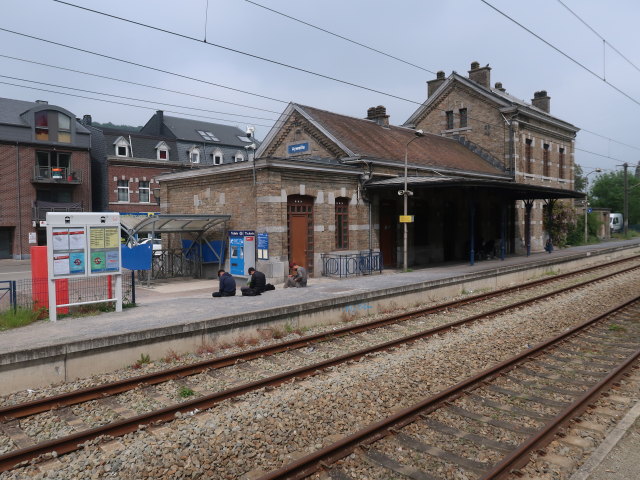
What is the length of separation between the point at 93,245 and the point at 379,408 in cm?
780

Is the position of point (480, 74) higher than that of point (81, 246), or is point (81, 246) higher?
point (480, 74)

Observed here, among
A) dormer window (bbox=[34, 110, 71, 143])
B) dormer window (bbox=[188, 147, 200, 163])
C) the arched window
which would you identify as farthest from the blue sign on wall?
dormer window (bbox=[188, 147, 200, 163])

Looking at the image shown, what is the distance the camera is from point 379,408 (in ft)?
22.9

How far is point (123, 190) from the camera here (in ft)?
132

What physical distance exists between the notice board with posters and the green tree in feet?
212

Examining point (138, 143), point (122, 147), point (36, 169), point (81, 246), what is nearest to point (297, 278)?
point (81, 246)

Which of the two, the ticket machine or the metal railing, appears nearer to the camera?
the ticket machine

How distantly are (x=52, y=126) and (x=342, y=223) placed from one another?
1016 inches

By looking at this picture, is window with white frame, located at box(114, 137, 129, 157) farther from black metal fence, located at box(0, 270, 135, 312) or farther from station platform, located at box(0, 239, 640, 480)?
black metal fence, located at box(0, 270, 135, 312)

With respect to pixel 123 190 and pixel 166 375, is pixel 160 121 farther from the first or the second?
pixel 166 375

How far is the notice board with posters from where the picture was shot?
35.8 ft

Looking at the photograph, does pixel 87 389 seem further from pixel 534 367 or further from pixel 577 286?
pixel 577 286

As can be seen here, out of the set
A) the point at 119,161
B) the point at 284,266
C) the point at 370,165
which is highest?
the point at 119,161

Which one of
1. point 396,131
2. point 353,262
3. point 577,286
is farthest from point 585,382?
point 396,131
